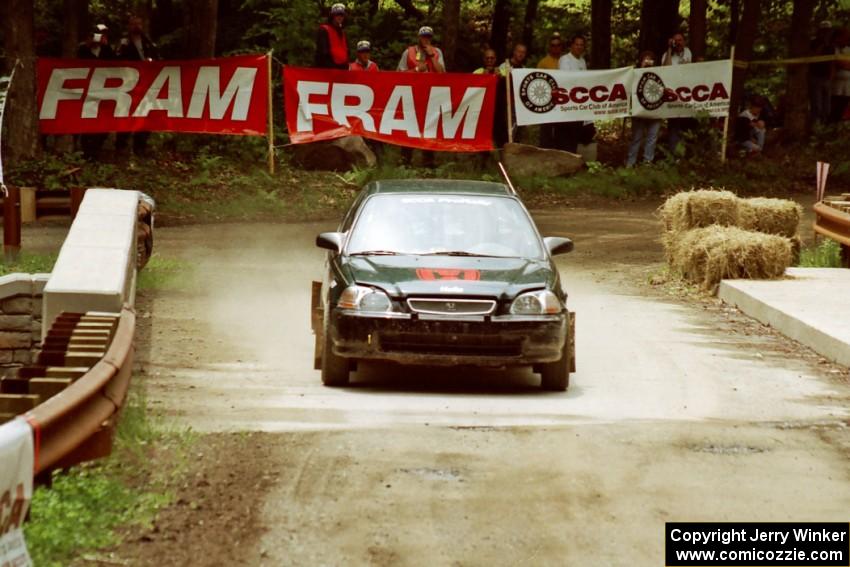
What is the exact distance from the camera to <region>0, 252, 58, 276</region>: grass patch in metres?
15.0

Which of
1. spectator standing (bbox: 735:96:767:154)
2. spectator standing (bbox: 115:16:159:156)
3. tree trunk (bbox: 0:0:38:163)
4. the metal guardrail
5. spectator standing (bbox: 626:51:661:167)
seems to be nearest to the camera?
the metal guardrail

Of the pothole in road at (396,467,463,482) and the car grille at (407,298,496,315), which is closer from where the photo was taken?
the pothole in road at (396,467,463,482)

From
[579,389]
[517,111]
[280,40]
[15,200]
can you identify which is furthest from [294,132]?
[579,389]

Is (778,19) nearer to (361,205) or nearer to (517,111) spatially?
(517,111)

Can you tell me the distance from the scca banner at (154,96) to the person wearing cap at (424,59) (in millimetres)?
2497

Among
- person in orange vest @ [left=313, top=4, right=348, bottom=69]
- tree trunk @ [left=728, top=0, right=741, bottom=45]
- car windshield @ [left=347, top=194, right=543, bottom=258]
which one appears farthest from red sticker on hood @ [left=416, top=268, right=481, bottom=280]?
tree trunk @ [left=728, top=0, right=741, bottom=45]

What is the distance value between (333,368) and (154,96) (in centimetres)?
1311

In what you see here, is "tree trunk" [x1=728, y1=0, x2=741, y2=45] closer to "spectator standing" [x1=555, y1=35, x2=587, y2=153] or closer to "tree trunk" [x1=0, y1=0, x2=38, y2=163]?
"spectator standing" [x1=555, y1=35, x2=587, y2=153]

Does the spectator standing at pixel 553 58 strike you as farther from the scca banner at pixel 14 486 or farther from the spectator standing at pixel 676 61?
the scca banner at pixel 14 486

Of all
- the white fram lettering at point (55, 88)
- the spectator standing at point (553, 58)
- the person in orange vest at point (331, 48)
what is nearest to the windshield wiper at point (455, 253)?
the white fram lettering at point (55, 88)

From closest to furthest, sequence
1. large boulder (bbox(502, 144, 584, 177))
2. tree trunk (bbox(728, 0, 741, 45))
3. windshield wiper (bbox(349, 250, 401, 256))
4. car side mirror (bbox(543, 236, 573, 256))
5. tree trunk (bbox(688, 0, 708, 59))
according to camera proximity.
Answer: windshield wiper (bbox(349, 250, 401, 256)) → car side mirror (bbox(543, 236, 573, 256)) → large boulder (bbox(502, 144, 584, 177)) → tree trunk (bbox(688, 0, 708, 59)) → tree trunk (bbox(728, 0, 741, 45))

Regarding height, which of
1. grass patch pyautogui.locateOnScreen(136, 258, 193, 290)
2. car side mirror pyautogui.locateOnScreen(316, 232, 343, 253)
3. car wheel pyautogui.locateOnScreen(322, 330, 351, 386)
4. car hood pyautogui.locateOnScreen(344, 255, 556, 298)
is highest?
car side mirror pyautogui.locateOnScreen(316, 232, 343, 253)

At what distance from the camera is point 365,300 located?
10.6 m

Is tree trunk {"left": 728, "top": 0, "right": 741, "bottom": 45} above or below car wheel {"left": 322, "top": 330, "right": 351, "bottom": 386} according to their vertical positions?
above
